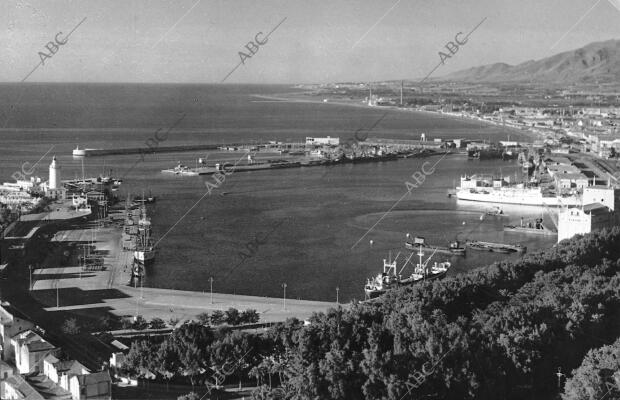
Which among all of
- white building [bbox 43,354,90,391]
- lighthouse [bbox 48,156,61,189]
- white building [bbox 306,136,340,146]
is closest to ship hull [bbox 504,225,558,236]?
lighthouse [bbox 48,156,61,189]

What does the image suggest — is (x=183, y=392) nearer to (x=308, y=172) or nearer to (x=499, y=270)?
(x=499, y=270)

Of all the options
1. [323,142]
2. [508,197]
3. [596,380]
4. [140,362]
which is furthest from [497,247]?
[323,142]

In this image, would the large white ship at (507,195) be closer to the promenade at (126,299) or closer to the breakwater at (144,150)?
the promenade at (126,299)

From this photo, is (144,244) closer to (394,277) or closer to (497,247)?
(394,277)

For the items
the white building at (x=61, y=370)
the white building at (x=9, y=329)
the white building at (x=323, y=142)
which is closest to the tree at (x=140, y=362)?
the white building at (x=61, y=370)

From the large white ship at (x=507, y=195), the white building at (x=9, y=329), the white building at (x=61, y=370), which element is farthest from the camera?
the large white ship at (x=507, y=195)

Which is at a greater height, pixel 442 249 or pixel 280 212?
pixel 280 212
